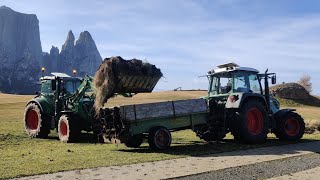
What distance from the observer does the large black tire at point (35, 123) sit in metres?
Answer: 18.8

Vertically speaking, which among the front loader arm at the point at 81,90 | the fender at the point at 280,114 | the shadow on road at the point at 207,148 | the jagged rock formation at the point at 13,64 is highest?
the jagged rock formation at the point at 13,64

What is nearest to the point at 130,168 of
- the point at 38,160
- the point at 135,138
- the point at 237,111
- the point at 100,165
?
the point at 100,165

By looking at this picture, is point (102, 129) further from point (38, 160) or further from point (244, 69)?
point (244, 69)

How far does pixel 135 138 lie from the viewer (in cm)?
1422

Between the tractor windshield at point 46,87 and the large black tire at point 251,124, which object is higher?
the tractor windshield at point 46,87

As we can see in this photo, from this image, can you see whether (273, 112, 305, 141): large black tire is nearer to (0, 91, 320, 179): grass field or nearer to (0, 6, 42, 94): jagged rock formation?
(0, 91, 320, 179): grass field

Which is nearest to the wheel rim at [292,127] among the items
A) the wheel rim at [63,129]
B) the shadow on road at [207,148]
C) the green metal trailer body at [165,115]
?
the shadow on road at [207,148]

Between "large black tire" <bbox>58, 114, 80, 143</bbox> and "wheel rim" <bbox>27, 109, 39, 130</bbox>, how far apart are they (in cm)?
327

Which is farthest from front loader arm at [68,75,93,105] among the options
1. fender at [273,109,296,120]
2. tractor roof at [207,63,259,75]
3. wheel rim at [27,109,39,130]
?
fender at [273,109,296,120]

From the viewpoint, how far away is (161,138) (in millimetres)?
13508

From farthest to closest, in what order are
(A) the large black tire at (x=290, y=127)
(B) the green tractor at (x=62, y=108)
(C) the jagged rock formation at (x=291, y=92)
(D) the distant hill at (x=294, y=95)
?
(C) the jagged rock formation at (x=291, y=92), (D) the distant hill at (x=294, y=95), (B) the green tractor at (x=62, y=108), (A) the large black tire at (x=290, y=127)

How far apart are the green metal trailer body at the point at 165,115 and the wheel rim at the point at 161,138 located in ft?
0.93

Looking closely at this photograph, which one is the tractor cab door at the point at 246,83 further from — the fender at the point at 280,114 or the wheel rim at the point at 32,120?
the wheel rim at the point at 32,120

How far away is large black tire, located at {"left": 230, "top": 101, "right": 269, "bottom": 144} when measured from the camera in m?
15.0
